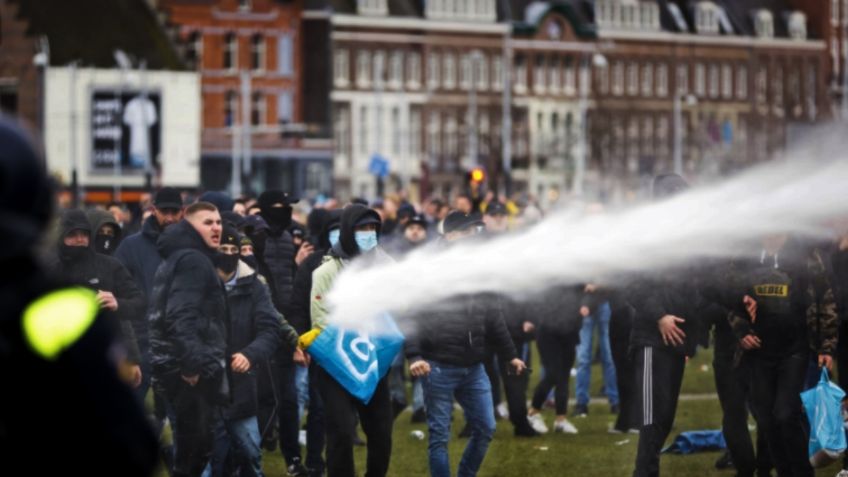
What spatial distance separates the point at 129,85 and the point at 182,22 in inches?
524

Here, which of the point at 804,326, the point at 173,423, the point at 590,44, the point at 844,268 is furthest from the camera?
the point at 590,44

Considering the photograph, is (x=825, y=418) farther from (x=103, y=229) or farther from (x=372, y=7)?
(x=372, y=7)

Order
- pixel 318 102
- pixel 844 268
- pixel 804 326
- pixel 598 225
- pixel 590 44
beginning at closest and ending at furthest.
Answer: pixel 804 326, pixel 598 225, pixel 844 268, pixel 318 102, pixel 590 44

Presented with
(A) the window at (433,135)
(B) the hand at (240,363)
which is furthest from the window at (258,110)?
(B) the hand at (240,363)

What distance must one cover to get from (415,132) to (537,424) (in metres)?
86.2

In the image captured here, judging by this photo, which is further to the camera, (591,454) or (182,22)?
(182,22)

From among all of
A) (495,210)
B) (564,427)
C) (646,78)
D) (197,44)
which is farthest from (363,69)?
(564,427)

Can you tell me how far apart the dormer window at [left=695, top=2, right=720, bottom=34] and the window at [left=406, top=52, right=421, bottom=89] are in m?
22.4

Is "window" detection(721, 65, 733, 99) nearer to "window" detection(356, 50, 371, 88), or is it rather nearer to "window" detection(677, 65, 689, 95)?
"window" detection(677, 65, 689, 95)

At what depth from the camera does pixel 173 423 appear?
38.1 feet

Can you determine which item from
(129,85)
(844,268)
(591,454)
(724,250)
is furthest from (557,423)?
(129,85)

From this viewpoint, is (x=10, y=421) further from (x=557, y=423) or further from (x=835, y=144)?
(x=557, y=423)

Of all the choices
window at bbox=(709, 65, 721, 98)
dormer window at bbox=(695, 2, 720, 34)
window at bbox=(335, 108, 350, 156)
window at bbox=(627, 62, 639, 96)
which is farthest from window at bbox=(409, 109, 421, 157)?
window at bbox=(709, 65, 721, 98)

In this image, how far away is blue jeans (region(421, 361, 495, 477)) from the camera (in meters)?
12.2
